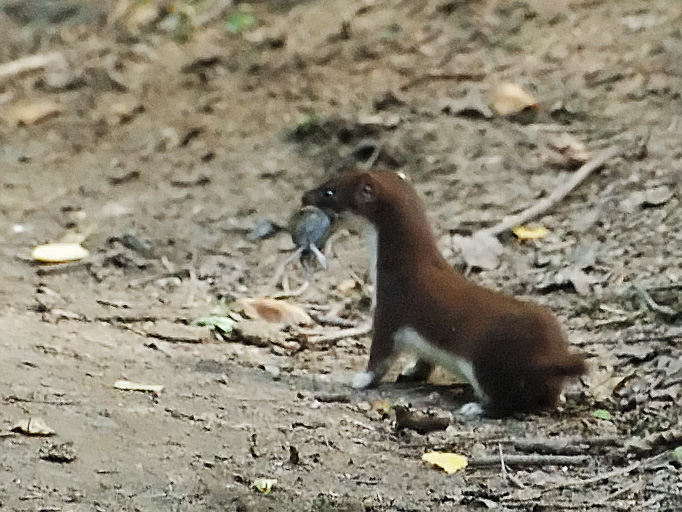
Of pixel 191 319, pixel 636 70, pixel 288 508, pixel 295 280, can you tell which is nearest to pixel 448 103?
pixel 636 70

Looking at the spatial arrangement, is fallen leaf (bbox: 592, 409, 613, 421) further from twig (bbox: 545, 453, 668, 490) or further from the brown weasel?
twig (bbox: 545, 453, 668, 490)

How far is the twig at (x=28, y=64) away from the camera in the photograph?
736 cm

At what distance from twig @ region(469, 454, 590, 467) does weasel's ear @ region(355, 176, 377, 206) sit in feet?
3.63

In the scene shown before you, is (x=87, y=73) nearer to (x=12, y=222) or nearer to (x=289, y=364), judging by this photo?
(x=12, y=222)

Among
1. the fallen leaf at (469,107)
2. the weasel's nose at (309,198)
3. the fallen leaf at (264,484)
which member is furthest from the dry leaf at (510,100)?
the fallen leaf at (264,484)

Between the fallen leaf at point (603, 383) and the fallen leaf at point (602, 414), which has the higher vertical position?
the fallen leaf at point (602, 414)

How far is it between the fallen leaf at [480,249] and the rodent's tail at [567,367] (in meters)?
1.49

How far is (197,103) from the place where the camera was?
21.8 feet

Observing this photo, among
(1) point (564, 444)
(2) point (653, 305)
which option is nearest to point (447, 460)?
(1) point (564, 444)

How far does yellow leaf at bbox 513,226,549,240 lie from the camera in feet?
16.1

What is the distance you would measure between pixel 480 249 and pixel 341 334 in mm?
840

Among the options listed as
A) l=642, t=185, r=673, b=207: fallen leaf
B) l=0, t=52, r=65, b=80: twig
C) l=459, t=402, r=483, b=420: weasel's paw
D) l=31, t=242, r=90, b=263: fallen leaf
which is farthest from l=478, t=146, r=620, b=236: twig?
l=0, t=52, r=65, b=80: twig

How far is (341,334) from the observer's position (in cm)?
440

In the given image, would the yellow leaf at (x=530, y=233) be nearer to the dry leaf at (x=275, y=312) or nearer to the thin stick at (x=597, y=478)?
the dry leaf at (x=275, y=312)
